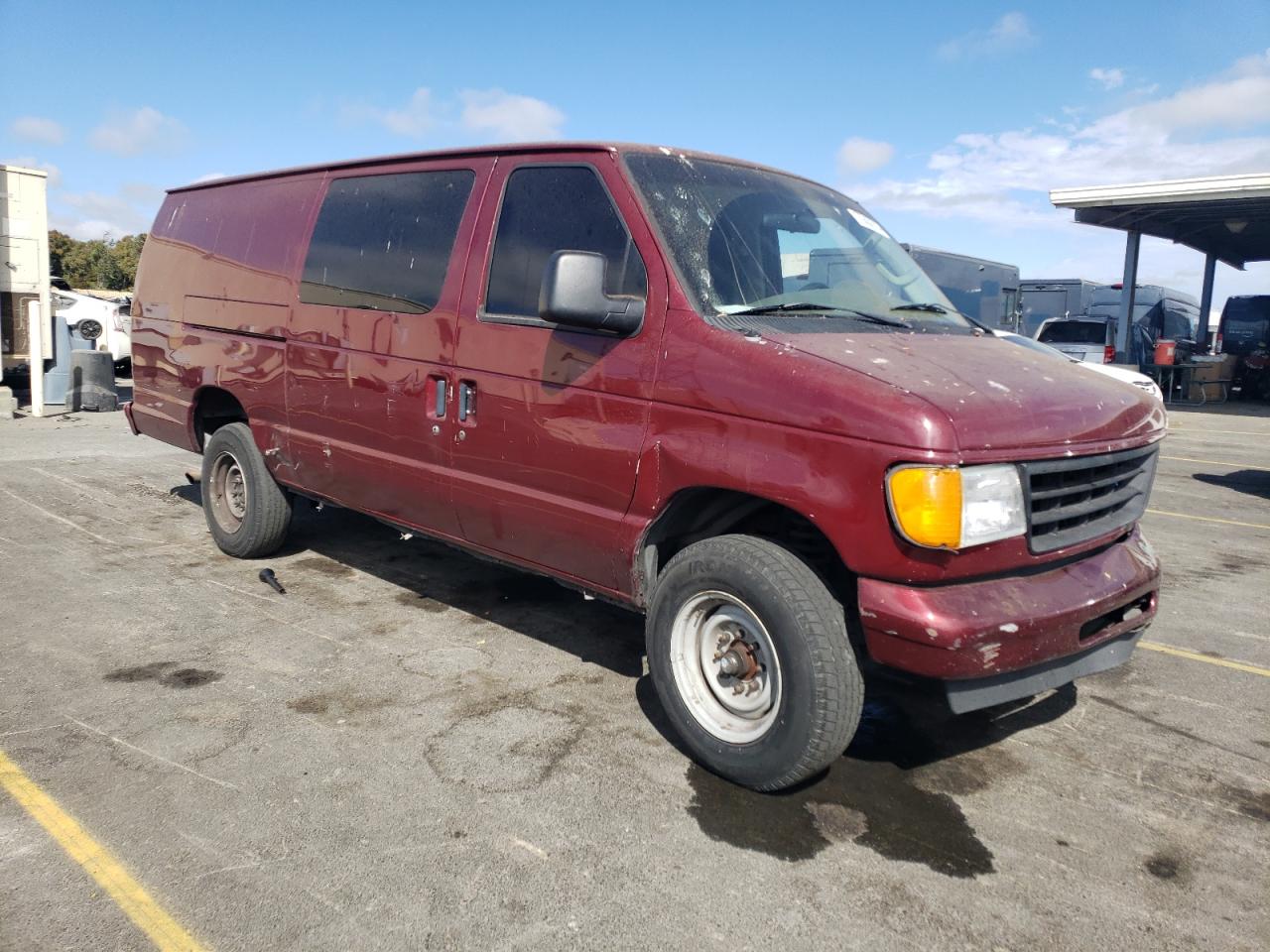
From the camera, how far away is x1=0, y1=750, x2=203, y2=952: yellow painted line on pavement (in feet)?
7.82

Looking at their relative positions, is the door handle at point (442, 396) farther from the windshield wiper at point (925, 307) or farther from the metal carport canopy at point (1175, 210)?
the metal carport canopy at point (1175, 210)

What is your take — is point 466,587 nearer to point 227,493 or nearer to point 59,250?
point 227,493

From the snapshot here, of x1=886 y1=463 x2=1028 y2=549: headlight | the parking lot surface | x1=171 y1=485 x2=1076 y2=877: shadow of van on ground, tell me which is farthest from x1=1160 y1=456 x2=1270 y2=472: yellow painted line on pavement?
x1=886 y1=463 x2=1028 y2=549: headlight

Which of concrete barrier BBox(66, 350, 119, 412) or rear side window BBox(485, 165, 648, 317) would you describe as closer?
rear side window BBox(485, 165, 648, 317)

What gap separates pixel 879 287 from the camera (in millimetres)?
3939

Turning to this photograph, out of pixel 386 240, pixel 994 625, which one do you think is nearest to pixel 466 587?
pixel 386 240

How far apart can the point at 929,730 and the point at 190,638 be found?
3.37m

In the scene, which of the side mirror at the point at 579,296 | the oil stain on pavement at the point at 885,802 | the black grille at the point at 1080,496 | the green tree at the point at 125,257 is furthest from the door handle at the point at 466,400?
the green tree at the point at 125,257

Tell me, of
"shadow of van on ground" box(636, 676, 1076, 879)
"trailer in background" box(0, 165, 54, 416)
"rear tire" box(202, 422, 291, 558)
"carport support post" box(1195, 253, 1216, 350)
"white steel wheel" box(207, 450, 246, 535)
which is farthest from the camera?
"carport support post" box(1195, 253, 1216, 350)

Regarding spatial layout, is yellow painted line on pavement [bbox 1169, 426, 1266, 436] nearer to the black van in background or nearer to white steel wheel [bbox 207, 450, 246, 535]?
the black van in background

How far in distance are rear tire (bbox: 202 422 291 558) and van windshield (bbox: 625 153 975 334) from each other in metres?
3.11

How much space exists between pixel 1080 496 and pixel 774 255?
Result: 1.44m

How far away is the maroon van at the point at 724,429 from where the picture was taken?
2.79m

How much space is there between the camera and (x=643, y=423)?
3328mm
